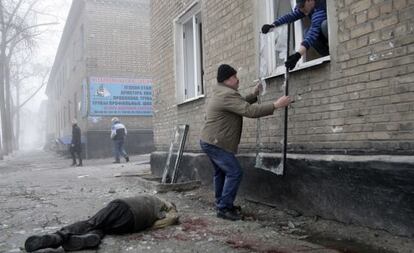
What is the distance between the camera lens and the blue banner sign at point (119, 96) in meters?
17.9

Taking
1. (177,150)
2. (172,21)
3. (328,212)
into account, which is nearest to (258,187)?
(328,212)

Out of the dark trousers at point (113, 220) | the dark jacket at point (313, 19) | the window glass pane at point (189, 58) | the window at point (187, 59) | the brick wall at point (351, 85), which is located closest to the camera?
the brick wall at point (351, 85)

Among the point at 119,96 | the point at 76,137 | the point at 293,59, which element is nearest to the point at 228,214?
the point at 293,59

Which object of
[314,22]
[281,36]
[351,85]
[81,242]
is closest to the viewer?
[81,242]

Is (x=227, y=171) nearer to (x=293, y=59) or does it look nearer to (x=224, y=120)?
(x=224, y=120)

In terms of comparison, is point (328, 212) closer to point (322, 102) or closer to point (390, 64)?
point (322, 102)

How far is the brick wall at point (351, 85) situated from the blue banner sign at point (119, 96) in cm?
1287

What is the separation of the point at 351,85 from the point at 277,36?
1.60 meters

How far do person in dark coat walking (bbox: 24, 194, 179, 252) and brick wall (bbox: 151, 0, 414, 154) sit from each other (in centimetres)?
169

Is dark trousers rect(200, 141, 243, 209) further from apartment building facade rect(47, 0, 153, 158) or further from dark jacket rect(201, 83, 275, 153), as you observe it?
apartment building facade rect(47, 0, 153, 158)

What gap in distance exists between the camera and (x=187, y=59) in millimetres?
8297

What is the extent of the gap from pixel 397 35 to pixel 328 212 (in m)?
1.85

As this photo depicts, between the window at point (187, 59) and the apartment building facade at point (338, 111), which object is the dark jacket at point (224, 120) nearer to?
the apartment building facade at point (338, 111)

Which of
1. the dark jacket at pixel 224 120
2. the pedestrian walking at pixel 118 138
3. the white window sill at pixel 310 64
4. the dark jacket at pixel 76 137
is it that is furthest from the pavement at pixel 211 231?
the dark jacket at pixel 76 137
